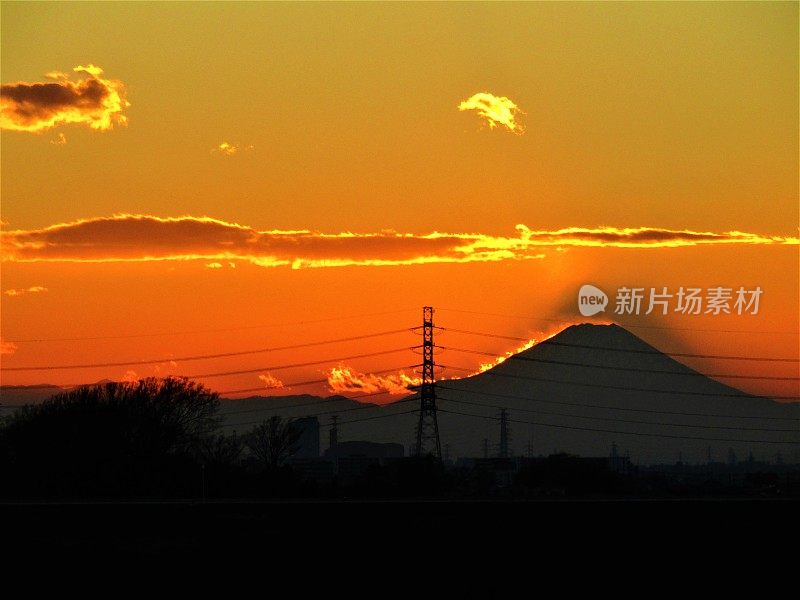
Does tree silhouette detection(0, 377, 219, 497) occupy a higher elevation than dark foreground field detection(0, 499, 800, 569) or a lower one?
higher

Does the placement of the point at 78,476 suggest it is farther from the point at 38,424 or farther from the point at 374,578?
the point at 374,578

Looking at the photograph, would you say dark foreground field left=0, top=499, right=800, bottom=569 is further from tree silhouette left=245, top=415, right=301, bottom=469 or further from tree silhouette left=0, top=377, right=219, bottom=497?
tree silhouette left=245, top=415, right=301, bottom=469

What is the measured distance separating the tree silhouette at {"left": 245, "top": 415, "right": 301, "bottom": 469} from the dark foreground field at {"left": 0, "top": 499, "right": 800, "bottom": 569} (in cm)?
5608

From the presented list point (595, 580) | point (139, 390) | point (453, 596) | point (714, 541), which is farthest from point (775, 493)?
point (139, 390)

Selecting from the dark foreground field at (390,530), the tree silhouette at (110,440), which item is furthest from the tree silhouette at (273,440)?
the dark foreground field at (390,530)

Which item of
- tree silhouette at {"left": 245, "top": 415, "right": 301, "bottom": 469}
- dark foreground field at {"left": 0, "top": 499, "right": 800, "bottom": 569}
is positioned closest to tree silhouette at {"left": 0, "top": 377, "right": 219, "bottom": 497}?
tree silhouette at {"left": 245, "top": 415, "right": 301, "bottom": 469}

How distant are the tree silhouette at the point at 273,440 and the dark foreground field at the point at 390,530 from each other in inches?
2208

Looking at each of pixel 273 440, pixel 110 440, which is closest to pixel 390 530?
pixel 110 440

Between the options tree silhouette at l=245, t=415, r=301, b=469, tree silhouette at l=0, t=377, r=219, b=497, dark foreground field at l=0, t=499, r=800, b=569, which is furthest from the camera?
tree silhouette at l=245, t=415, r=301, b=469

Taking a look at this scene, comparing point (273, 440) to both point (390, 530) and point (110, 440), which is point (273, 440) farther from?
point (390, 530)

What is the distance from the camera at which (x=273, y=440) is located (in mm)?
122375

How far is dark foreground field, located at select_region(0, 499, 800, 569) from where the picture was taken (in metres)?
49.9

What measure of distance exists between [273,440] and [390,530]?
2640 inches

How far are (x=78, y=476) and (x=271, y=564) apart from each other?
48.7m
